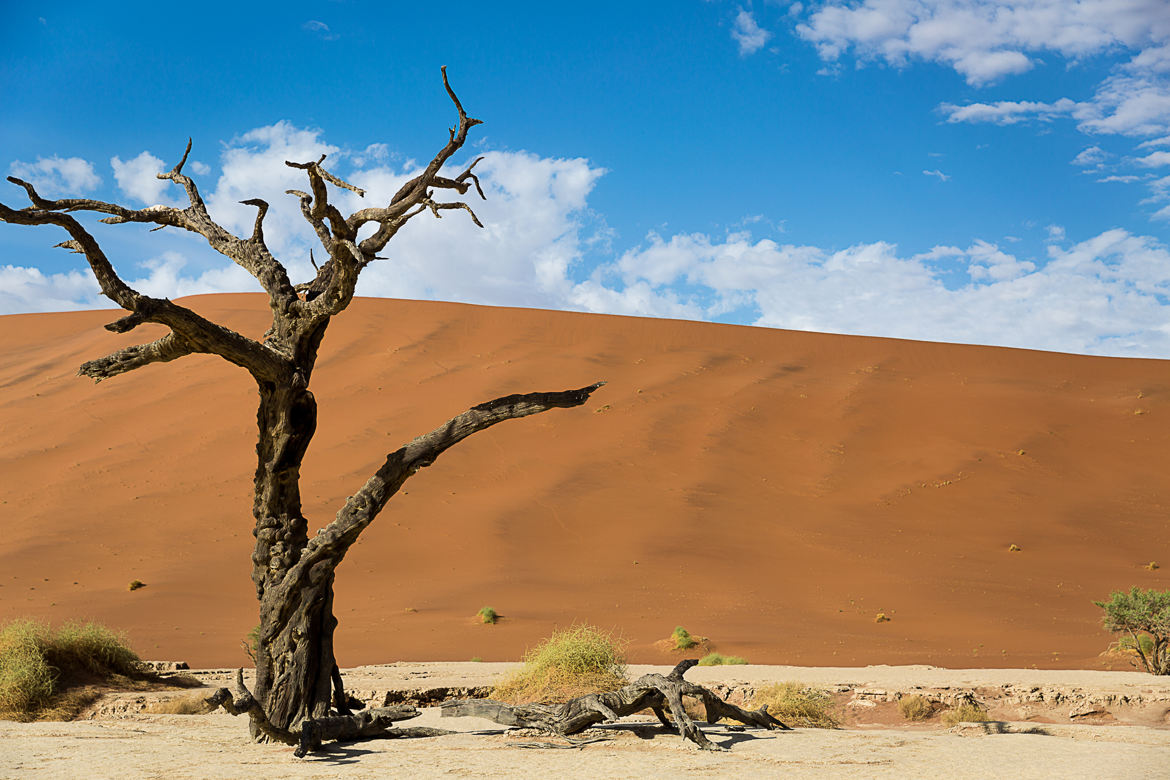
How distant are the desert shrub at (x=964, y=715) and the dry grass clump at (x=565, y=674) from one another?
11.9 ft

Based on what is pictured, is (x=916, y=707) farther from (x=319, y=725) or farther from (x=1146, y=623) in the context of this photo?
(x=319, y=725)

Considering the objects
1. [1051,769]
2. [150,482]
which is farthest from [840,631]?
[150,482]

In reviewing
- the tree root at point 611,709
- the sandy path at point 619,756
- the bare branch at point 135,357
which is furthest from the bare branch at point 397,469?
the tree root at point 611,709

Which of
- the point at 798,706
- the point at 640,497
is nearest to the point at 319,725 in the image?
the point at 798,706

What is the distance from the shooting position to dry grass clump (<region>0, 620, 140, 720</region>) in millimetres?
10531

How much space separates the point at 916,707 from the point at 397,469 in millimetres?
6623

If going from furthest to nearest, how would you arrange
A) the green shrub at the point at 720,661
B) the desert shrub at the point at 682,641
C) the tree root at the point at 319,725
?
the desert shrub at the point at 682,641, the green shrub at the point at 720,661, the tree root at the point at 319,725

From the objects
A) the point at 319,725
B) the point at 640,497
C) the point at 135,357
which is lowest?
the point at 319,725

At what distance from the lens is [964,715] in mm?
10359

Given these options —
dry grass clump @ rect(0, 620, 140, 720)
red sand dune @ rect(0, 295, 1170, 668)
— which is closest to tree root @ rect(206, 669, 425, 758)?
dry grass clump @ rect(0, 620, 140, 720)

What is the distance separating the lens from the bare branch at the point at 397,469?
7.58 metres

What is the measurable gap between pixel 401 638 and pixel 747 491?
47.1ft

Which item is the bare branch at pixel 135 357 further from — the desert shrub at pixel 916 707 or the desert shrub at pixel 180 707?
the desert shrub at pixel 916 707

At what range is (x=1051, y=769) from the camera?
21.9ft
